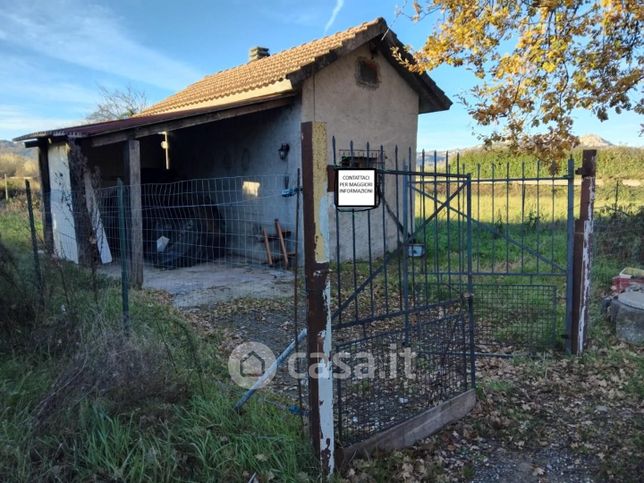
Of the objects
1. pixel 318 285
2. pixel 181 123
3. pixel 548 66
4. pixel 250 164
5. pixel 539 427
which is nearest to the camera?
pixel 318 285

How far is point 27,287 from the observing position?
4.30 meters

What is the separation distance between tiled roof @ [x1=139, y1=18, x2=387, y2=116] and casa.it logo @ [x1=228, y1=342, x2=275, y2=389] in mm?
5316

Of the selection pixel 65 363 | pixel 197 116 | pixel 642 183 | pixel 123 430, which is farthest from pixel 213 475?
pixel 642 183

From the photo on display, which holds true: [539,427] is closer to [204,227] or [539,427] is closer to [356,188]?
[356,188]

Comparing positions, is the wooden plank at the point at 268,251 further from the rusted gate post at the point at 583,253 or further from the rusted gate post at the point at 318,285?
the rusted gate post at the point at 318,285

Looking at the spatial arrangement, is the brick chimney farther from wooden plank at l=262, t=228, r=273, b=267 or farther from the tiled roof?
wooden plank at l=262, t=228, r=273, b=267

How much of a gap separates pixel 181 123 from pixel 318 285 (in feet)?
20.2

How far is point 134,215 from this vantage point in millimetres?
7160

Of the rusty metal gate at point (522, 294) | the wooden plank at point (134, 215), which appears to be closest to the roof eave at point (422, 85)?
the rusty metal gate at point (522, 294)

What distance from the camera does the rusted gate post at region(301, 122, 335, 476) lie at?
8.05 feet

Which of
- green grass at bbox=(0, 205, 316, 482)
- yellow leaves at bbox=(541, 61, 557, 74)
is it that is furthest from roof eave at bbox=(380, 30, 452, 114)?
green grass at bbox=(0, 205, 316, 482)

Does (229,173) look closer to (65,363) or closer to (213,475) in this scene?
(65,363)

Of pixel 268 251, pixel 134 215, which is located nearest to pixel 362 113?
pixel 268 251

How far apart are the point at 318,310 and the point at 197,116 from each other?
6.25m
